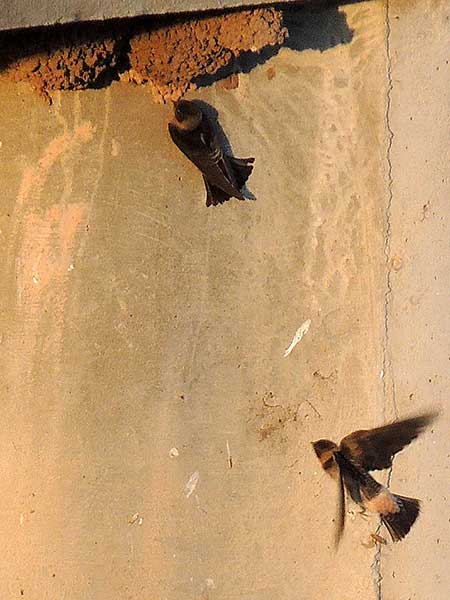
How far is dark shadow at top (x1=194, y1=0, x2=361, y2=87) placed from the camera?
2.80 metres

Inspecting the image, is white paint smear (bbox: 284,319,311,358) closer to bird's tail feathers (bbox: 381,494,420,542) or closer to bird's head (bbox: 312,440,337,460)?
bird's head (bbox: 312,440,337,460)

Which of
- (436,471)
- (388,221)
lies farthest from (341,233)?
(436,471)

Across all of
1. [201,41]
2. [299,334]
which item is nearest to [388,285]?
[299,334]

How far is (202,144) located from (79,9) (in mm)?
648

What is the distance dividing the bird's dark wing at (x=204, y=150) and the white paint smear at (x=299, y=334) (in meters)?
0.64

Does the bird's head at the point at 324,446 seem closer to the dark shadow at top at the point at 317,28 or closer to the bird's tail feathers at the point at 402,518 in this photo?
the bird's tail feathers at the point at 402,518

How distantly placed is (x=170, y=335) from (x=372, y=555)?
1265 millimetres

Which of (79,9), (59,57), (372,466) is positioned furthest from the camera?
(372,466)

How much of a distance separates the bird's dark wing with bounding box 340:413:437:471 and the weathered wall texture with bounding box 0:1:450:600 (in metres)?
0.10

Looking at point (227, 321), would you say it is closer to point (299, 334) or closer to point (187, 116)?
point (299, 334)

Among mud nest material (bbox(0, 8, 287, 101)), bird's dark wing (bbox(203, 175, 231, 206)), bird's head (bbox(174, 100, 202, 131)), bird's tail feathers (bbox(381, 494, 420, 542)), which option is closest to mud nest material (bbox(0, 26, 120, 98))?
mud nest material (bbox(0, 8, 287, 101))

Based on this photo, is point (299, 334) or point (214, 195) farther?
point (299, 334)

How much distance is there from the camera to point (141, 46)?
2.54 meters

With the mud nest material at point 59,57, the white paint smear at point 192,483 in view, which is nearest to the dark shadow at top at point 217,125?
the mud nest material at point 59,57
